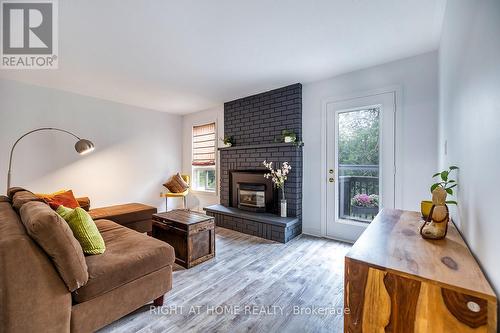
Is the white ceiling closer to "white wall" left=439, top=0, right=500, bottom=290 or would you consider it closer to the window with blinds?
"white wall" left=439, top=0, right=500, bottom=290

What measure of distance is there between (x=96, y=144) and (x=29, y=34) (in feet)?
7.36

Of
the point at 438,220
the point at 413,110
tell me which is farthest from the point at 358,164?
the point at 438,220

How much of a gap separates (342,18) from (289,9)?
1.67 ft

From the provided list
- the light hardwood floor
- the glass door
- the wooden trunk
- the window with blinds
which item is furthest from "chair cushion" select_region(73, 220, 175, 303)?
the window with blinds

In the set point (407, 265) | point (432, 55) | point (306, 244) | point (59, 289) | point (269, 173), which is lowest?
point (306, 244)

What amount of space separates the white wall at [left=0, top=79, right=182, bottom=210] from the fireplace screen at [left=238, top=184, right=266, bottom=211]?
2.22 m

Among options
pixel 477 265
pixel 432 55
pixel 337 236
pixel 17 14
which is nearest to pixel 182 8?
pixel 17 14

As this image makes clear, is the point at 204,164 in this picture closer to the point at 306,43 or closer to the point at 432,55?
the point at 306,43

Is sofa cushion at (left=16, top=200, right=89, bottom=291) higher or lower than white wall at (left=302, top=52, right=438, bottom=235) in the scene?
lower

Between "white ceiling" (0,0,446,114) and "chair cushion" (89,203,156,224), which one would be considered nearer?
"white ceiling" (0,0,446,114)

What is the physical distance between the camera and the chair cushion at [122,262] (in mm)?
1417

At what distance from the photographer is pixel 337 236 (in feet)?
10.6

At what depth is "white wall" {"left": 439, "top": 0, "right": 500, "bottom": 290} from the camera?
751mm

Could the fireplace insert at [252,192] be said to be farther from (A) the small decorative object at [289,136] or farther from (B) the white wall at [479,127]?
(B) the white wall at [479,127]
